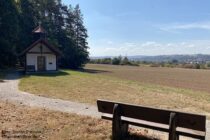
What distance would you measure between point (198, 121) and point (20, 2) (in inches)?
1897

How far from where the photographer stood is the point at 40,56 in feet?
124

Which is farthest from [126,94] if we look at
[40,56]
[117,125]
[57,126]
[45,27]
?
[45,27]

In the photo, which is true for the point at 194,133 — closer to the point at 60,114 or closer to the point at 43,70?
the point at 60,114

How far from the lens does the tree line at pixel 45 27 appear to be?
126 feet

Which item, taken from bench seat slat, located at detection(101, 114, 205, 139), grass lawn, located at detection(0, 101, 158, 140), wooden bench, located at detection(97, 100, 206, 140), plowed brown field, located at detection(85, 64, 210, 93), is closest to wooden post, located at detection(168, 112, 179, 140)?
wooden bench, located at detection(97, 100, 206, 140)

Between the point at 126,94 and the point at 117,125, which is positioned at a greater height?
the point at 117,125

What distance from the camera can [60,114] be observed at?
8.62 metres

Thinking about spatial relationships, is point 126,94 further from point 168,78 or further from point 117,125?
point 168,78

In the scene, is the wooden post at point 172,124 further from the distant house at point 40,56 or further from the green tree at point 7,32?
the green tree at point 7,32

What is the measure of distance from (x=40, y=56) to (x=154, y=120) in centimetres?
3348

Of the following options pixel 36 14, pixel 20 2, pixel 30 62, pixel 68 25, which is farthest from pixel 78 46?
pixel 30 62

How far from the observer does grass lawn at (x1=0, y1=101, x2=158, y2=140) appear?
6.25m

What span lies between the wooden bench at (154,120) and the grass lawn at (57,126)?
0.38m

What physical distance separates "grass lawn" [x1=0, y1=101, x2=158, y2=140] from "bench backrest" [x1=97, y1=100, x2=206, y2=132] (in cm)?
64
